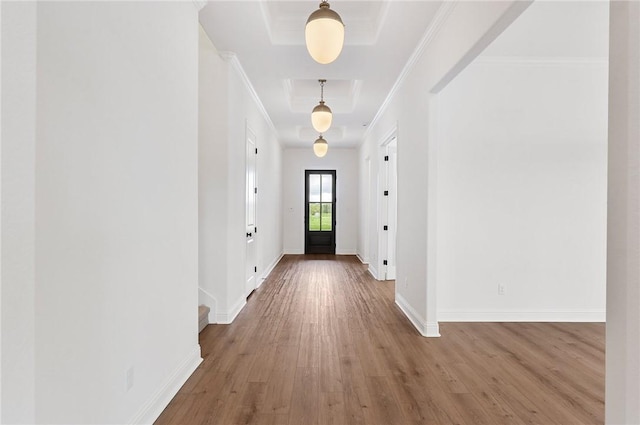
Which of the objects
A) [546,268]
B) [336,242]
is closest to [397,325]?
[546,268]

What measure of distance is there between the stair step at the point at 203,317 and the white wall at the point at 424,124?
2.25m

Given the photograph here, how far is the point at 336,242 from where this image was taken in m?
9.22

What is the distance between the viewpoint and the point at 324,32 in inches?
88.0

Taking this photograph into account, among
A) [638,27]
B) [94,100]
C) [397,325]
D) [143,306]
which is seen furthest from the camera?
[397,325]

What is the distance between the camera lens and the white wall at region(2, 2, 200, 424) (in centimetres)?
86

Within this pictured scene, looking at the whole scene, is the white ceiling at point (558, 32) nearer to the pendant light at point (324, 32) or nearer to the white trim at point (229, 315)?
the pendant light at point (324, 32)

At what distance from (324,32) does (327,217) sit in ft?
23.4

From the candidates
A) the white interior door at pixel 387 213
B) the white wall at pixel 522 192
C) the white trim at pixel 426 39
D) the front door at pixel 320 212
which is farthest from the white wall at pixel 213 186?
the front door at pixel 320 212

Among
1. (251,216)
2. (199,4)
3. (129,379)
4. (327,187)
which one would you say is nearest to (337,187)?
(327,187)

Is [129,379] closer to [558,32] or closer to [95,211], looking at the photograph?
[95,211]

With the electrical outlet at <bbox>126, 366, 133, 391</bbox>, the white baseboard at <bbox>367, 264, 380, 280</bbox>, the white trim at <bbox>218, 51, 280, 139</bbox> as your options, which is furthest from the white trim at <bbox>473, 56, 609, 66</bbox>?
the electrical outlet at <bbox>126, 366, 133, 391</bbox>

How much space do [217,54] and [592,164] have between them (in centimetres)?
435

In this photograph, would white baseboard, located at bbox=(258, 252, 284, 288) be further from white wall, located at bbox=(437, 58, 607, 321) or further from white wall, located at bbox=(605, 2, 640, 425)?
white wall, located at bbox=(605, 2, 640, 425)

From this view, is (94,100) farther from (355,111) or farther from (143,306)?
(355,111)
